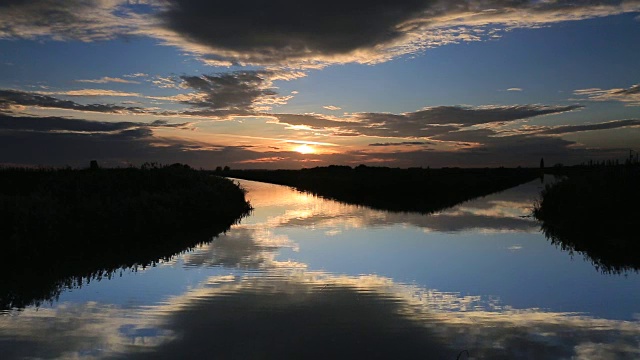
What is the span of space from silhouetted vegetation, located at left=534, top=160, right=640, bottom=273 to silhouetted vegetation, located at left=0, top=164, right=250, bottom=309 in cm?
1390

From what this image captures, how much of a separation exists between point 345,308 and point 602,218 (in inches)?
631

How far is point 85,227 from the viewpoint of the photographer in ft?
58.1

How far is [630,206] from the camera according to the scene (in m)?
21.2

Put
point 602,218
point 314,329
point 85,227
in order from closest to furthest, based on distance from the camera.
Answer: point 314,329
point 85,227
point 602,218

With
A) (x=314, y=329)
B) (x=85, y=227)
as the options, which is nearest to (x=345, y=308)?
(x=314, y=329)

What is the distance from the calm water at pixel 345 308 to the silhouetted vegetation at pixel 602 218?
4.01 feet

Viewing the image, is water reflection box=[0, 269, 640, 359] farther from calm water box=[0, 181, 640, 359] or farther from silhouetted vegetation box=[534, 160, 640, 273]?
silhouetted vegetation box=[534, 160, 640, 273]

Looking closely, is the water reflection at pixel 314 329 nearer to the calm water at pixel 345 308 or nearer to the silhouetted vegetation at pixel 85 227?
the calm water at pixel 345 308

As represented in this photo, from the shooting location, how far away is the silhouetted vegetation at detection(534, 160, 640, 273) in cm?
1672

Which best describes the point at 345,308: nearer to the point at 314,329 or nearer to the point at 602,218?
the point at 314,329

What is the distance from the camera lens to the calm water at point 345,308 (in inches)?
314

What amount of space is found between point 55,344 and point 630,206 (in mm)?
21474

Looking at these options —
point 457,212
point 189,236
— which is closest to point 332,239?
point 189,236

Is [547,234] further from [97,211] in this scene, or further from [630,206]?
[97,211]
